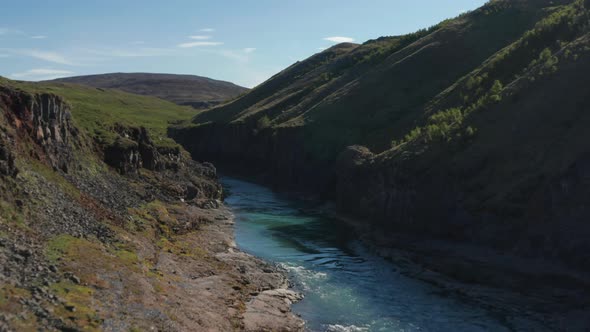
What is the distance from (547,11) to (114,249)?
13285 cm

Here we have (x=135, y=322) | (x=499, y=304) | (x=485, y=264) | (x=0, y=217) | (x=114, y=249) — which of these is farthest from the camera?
(x=485, y=264)

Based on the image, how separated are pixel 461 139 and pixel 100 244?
51.0 metres

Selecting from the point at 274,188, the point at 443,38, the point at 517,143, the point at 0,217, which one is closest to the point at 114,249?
the point at 0,217

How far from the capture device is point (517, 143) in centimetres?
6850

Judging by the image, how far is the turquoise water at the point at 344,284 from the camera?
44.6 m

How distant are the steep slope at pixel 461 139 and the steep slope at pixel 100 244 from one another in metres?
24.7

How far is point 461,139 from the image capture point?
7581cm

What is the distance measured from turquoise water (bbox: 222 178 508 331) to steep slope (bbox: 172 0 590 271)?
8931 millimetres

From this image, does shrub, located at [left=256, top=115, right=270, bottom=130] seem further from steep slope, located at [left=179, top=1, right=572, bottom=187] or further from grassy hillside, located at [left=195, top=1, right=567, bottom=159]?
grassy hillside, located at [left=195, top=1, right=567, bottom=159]

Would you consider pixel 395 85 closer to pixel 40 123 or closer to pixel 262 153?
pixel 262 153

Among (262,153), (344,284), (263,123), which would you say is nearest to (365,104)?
(262,153)

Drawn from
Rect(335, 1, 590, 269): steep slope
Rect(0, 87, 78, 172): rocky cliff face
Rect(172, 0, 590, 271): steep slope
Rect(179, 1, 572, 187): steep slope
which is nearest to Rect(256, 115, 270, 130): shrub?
Rect(179, 1, 572, 187): steep slope

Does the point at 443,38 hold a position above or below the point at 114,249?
above

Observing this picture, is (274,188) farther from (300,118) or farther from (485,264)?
(485,264)
